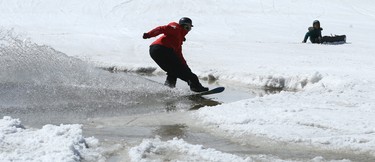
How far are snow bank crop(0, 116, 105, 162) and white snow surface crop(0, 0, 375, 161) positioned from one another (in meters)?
0.05

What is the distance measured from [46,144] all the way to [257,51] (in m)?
11.7

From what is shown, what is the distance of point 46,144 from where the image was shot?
6.26m

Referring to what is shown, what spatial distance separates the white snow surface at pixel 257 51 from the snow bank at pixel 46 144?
0.15 ft

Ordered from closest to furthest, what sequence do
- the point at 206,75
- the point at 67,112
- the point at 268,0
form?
the point at 67,112 → the point at 206,75 → the point at 268,0

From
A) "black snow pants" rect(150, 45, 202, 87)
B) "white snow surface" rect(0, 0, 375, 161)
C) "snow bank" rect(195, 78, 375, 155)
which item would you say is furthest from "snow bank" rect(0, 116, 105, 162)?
"black snow pants" rect(150, 45, 202, 87)

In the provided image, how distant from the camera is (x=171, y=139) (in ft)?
23.2

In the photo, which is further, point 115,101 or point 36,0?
point 36,0

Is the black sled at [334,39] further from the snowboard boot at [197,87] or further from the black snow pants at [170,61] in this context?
the snowboard boot at [197,87]

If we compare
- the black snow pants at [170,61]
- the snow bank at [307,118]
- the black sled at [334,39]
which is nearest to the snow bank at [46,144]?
the snow bank at [307,118]

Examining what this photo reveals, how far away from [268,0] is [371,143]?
28.6 m

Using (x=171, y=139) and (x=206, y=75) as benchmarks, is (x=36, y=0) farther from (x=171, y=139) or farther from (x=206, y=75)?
(x=171, y=139)

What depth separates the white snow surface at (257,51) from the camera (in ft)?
24.4

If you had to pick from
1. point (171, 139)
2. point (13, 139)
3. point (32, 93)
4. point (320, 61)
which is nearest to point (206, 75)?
point (320, 61)

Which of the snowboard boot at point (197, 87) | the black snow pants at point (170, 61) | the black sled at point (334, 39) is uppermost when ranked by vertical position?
the black snow pants at point (170, 61)
